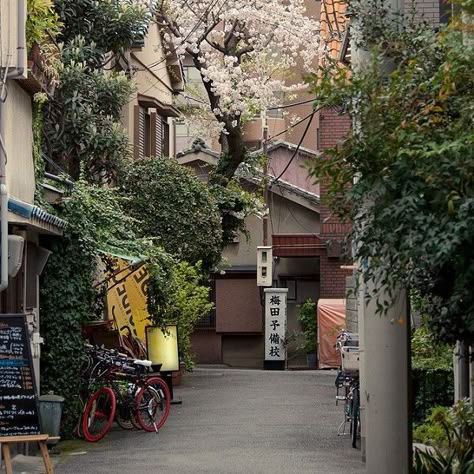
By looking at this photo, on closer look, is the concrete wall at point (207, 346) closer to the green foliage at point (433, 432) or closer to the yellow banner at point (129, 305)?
the yellow banner at point (129, 305)

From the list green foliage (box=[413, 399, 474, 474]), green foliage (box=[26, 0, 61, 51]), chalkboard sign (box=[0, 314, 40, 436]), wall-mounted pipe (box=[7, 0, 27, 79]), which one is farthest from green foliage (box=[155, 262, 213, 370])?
green foliage (box=[413, 399, 474, 474])

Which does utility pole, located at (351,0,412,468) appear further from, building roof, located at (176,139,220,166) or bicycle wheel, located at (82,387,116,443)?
building roof, located at (176,139,220,166)

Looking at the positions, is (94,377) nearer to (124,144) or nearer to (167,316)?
(124,144)

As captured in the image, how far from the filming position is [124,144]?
21609 mm

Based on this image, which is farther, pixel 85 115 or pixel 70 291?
pixel 85 115

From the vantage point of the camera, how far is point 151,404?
19.4 m

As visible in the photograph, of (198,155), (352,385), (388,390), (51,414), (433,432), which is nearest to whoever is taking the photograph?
(388,390)

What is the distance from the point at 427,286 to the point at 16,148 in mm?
8618

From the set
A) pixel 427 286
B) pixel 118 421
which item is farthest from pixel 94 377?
pixel 427 286

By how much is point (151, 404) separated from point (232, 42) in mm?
16526

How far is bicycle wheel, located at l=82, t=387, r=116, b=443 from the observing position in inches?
722

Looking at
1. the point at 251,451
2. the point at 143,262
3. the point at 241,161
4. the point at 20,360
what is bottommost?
the point at 251,451

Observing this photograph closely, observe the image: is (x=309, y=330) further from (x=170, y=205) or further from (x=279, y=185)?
(x=170, y=205)

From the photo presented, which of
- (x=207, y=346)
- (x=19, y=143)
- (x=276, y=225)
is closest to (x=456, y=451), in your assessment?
(x=19, y=143)
